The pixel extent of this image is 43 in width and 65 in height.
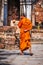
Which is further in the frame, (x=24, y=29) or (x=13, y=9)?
(x=13, y=9)

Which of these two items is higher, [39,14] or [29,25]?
[29,25]

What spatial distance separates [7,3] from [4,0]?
0.57 m

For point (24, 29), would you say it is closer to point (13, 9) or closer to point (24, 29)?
point (24, 29)

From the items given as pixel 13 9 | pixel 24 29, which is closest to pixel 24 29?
pixel 24 29

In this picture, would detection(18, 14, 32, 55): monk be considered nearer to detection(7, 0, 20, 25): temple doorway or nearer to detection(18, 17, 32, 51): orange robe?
detection(18, 17, 32, 51): orange robe

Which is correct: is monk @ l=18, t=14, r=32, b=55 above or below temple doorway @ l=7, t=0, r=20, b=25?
above

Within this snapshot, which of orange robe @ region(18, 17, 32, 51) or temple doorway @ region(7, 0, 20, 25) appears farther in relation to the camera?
temple doorway @ region(7, 0, 20, 25)

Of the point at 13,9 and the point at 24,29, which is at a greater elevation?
the point at 24,29

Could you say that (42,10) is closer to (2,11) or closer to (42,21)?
(42,21)

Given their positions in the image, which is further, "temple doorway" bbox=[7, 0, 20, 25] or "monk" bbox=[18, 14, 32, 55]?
"temple doorway" bbox=[7, 0, 20, 25]

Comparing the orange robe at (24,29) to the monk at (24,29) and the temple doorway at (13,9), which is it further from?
the temple doorway at (13,9)

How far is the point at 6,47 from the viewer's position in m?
15.5

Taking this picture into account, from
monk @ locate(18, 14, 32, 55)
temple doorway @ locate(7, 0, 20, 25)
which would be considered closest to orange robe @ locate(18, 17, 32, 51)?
monk @ locate(18, 14, 32, 55)

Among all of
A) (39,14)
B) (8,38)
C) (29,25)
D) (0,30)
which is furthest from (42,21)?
(29,25)
